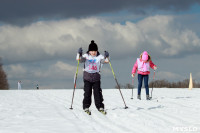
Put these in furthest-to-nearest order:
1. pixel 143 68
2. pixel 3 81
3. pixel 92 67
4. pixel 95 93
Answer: pixel 3 81
pixel 143 68
pixel 95 93
pixel 92 67

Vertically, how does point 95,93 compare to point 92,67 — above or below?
below

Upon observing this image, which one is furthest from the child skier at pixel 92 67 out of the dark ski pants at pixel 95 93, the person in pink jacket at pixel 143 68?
the person in pink jacket at pixel 143 68

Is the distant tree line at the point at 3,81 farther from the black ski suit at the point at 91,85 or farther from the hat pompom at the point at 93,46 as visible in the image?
the hat pompom at the point at 93,46

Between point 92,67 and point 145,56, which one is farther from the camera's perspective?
point 145,56

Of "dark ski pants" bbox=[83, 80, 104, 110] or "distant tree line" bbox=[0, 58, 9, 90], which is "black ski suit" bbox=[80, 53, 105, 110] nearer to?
"dark ski pants" bbox=[83, 80, 104, 110]

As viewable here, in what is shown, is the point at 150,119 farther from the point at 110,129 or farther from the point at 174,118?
the point at 110,129

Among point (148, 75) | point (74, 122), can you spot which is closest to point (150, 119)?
point (74, 122)

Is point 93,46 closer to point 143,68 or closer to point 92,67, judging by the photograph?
point 92,67

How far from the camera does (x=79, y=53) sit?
968 centimetres

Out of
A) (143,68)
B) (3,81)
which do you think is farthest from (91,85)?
(3,81)

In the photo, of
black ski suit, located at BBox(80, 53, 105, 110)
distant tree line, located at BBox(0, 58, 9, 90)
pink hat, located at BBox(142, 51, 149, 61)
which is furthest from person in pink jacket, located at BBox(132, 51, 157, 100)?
distant tree line, located at BBox(0, 58, 9, 90)

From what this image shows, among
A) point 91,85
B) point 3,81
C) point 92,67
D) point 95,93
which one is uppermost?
point 3,81

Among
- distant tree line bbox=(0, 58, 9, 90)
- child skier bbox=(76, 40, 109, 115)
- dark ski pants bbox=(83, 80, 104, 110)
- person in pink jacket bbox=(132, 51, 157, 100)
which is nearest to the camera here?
child skier bbox=(76, 40, 109, 115)

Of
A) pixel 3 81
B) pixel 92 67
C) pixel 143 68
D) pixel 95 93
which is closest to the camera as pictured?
pixel 92 67
